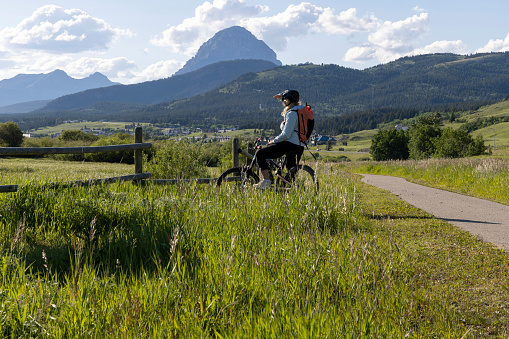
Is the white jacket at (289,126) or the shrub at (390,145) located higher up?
the white jacket at (289,126)

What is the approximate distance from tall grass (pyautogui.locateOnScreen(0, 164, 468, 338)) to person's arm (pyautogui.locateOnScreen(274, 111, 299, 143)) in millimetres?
2171

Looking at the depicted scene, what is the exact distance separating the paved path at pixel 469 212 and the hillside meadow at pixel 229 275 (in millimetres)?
506

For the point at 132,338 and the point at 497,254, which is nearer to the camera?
the point at 132,338

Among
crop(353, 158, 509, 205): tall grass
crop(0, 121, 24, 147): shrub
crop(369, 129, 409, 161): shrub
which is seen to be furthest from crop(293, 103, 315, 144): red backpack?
crop(369, 129, 409, 161): shrub

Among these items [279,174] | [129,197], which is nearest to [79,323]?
[129,197]

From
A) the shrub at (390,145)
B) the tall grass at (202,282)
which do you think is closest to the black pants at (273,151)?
the tall grass at (202,282)

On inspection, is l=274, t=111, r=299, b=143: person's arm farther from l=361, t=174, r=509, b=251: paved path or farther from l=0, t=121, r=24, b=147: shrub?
l=0, t=121, r=24, b=147: shrub

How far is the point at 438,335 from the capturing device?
111 inches

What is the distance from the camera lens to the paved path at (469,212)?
623cm

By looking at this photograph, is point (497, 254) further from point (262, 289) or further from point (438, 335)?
point (262, 289)

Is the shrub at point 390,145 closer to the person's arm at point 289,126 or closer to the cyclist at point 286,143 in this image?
the cyclist at point 286,143

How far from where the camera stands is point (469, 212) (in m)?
8.14

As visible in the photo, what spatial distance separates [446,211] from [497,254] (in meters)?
3.29

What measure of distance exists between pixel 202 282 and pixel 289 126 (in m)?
4.87
